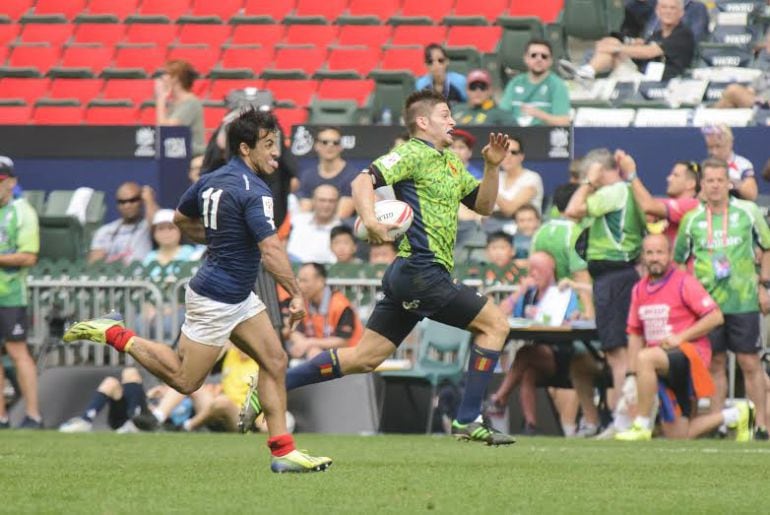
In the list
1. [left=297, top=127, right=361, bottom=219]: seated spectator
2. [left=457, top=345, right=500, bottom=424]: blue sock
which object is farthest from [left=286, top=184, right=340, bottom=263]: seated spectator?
[left=457, top=345, right=500, bottom=424]: blue sock

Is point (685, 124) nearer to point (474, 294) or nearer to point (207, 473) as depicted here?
point (474, 294)

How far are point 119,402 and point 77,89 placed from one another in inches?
340

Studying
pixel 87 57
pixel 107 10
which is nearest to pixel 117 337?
pixel 87 57

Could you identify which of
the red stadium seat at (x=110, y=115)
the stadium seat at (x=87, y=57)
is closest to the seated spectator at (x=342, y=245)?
the red stadium seat at (x=110, y=115)

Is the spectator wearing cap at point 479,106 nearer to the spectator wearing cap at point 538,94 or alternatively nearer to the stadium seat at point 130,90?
the spectator wearing cap at point 538,94

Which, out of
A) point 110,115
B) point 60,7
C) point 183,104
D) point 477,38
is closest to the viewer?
point 183,104

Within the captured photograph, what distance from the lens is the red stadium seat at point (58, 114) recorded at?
68.3 feet

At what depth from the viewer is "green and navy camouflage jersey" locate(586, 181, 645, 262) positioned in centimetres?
1311

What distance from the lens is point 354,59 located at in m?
21.4

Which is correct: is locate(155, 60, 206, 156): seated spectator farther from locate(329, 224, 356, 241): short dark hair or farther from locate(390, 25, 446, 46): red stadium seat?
locate(390, 25, 446, 46): red stadium seat

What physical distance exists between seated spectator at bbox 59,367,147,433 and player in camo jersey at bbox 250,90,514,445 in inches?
174

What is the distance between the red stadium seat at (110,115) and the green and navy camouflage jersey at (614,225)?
8.66 metres

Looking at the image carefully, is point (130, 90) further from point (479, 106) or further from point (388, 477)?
point (388, 477)

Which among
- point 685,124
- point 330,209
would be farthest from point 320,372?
point 685,124
